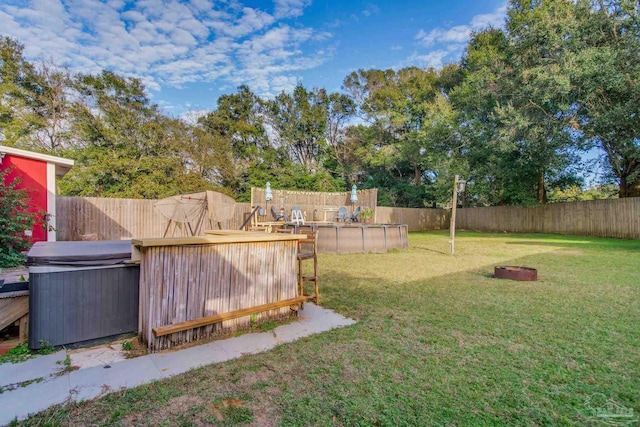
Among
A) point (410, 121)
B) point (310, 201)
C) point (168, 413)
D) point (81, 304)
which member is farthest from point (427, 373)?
point (410, 121)

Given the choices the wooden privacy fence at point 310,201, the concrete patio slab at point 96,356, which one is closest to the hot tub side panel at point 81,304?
the concrete patio slab at point 96,356

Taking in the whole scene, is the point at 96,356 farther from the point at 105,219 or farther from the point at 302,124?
the point at 302,124

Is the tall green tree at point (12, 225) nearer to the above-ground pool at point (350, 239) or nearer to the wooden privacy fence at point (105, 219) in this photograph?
the wooden privacy fence at point (105, 219)

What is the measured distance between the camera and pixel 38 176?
6.96 m

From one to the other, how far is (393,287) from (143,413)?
400 cm

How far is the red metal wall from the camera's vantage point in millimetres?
6512

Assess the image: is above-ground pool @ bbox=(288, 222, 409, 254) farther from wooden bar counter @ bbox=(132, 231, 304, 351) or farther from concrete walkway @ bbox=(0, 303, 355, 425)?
concrete walkway @ bbox=(0, 303, 355, 425)

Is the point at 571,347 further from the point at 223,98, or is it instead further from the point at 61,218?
the point at 223,98

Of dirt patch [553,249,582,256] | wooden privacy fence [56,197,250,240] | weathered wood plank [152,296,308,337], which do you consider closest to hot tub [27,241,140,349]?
weathered wood plank [152,296,308,337]

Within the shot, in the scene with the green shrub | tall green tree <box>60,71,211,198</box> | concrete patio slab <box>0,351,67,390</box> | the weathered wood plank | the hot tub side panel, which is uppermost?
tall green tree <box>60,71,211,198</box>

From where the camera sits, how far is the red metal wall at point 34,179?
6512 millimetres

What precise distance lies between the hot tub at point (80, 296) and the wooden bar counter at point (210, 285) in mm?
318

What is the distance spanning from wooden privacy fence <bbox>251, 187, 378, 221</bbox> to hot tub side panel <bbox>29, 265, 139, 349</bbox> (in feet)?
36.8

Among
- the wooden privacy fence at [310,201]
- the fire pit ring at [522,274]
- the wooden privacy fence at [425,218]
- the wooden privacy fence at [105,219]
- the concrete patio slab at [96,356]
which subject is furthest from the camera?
the wooden privacy fence at [310,201]
